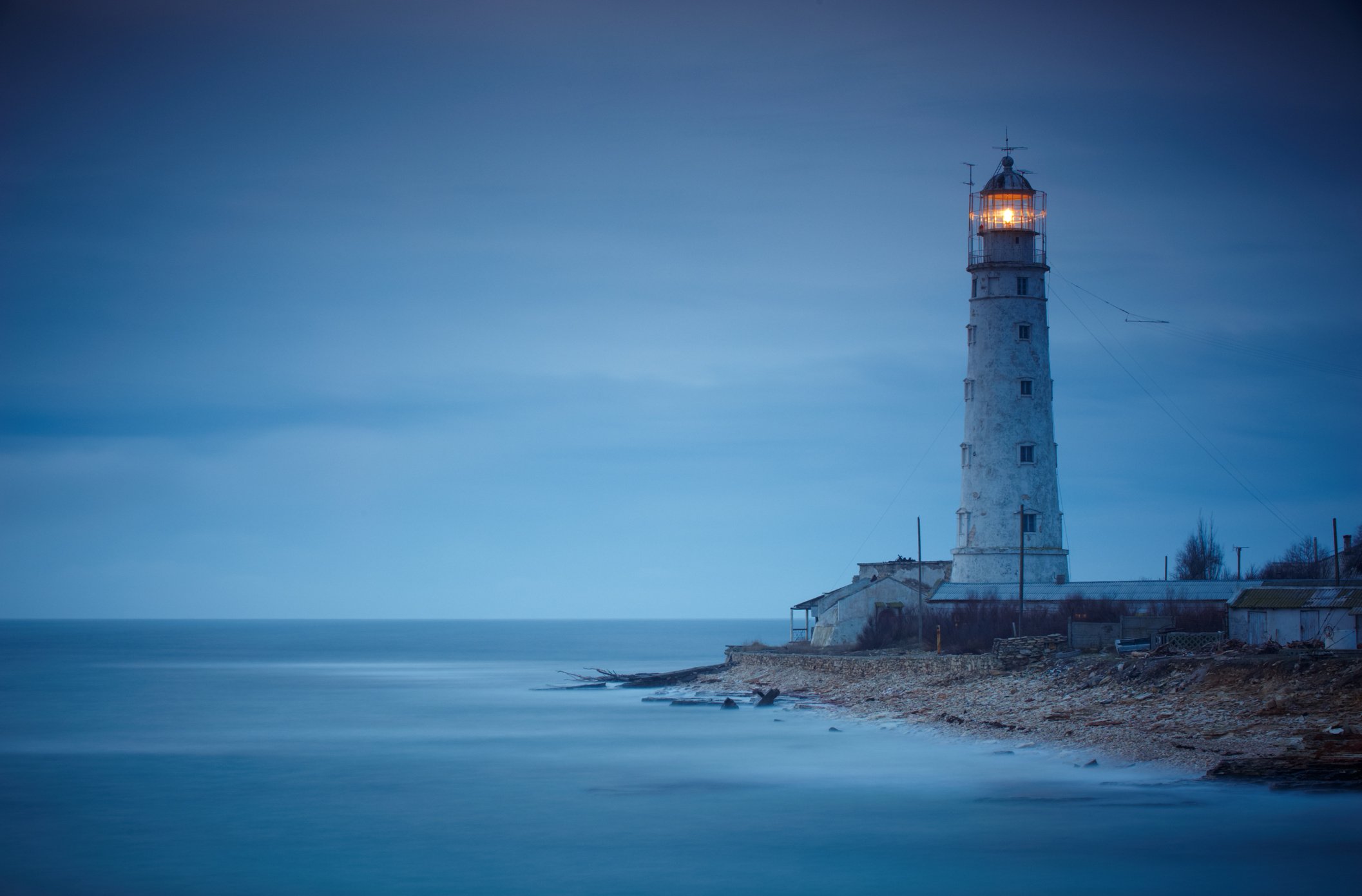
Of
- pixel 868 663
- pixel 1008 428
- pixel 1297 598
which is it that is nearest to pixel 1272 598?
pixel 1297 598

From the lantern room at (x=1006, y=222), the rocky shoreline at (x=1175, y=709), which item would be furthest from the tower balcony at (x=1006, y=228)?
the rocky shoreline at (x=1175, y=709)

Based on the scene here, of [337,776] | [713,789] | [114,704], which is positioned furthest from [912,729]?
[114,704]

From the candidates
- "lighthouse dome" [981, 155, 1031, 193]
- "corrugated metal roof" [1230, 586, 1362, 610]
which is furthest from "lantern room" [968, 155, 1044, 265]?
"corrugated metal roof" [1230, 586, 1362, 610]

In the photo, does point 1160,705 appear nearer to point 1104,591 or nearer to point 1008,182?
point 1104,591

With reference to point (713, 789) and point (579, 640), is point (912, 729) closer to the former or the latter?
point (713, 789)

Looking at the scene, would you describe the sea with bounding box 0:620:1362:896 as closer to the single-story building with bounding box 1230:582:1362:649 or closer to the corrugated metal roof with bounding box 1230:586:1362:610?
the single-story building with bounding box 1230:582:1362:649

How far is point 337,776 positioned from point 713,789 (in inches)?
355

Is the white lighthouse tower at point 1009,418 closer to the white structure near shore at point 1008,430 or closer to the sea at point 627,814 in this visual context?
the white structure near shore at point 1008,430

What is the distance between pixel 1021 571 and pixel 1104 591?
3743 mm

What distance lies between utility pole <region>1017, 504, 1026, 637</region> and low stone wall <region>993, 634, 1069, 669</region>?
2074 millimetres

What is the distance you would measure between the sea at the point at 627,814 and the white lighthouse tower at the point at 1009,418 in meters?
9.64

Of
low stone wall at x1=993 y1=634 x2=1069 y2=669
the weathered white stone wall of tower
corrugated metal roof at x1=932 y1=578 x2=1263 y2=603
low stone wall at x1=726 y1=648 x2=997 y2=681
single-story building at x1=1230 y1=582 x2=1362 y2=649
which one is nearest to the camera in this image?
single-story building at x1=1230 y1=582 x2=1362 y2=649

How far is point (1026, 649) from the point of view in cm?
3747

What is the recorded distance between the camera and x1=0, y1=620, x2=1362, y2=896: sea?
788 inches
